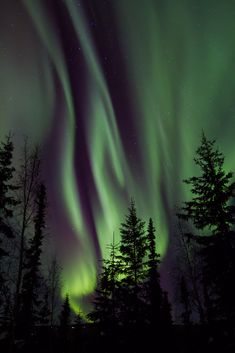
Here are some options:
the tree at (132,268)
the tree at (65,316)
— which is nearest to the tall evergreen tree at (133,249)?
the tree at (132,268)

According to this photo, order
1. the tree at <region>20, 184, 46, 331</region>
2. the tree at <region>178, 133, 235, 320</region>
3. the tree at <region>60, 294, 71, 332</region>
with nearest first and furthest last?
the tree at <region>178, 133, 235, 320</region>
the tree at <region>20, 184, 46, 331</region>
the tree at <region>60, 294, 71, 332</region>

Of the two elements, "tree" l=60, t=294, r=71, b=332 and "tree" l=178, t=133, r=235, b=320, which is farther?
"tree" l=60, t=294, r=71, b=332

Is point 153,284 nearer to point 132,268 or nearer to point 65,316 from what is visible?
point 132,268

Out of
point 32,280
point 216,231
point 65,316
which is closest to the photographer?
point 216,231

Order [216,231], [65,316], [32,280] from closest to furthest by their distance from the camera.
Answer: [216,231], [32,280], [65,316]

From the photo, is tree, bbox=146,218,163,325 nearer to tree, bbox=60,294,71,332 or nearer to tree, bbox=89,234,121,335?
tree, bbox=89,234,121,335

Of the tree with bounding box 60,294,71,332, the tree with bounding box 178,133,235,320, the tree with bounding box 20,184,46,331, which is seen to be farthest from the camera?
the tree with bounding box 60,294,71,332

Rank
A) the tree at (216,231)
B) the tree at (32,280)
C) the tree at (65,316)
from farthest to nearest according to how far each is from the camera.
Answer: the tree at (65,316), the tree at (32,280), the tree at (216,231)

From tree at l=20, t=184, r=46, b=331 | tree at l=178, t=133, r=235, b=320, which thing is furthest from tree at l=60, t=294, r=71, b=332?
tree at l=178, t=133, r=235, b=320

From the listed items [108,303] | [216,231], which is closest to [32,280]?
[108,303]

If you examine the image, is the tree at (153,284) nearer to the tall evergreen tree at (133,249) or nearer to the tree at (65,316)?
the tall evergreen tree at (133,249)

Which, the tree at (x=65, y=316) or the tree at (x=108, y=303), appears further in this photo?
the tree at (x=65, y=316)

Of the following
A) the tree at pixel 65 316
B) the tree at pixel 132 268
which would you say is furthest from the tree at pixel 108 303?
the tree at pixel 65 316

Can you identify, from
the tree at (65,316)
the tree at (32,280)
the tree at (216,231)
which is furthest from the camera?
the tree at (65,316)
